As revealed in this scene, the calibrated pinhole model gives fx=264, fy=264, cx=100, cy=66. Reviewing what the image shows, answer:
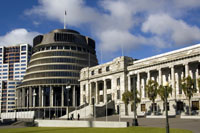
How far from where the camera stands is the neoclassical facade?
2857 inches

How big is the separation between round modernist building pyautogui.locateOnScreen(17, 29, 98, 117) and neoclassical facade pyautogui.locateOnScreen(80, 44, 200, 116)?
58.8ft

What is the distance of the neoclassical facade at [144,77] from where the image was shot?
72.6 m

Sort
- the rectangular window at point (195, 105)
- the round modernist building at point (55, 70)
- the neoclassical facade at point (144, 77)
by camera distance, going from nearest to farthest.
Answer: the rectangular window at point (195, 105), the neoclassical facade at point (144, 77), the round modernist building at point (55, 70)

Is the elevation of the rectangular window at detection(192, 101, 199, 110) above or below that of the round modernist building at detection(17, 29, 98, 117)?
below

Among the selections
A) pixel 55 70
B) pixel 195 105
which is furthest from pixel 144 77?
pixel 55 70

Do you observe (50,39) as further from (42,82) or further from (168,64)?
(168,64)

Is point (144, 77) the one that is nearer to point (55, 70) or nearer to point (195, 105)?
point (195, 105)

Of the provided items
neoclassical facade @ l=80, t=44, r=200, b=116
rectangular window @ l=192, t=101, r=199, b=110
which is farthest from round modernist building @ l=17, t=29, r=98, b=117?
rectangular window @ l=192, t=101, r=199, b=110

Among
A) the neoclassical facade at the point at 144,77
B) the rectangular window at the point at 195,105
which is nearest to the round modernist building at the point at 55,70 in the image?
the neoclassical facade at the point at 144,77

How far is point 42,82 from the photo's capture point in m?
129

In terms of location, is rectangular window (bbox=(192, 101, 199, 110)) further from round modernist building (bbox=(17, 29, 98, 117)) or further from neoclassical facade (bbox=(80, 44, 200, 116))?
round modernist building (bbox=(17, 29, 98, 117))

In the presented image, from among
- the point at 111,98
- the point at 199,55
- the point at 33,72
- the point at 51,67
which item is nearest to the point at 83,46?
the point at 51,67

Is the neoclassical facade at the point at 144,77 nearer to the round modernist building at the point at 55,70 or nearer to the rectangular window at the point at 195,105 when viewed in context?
the rectangular window at the point at 195,105

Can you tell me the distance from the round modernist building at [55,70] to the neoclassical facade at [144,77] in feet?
58.8
